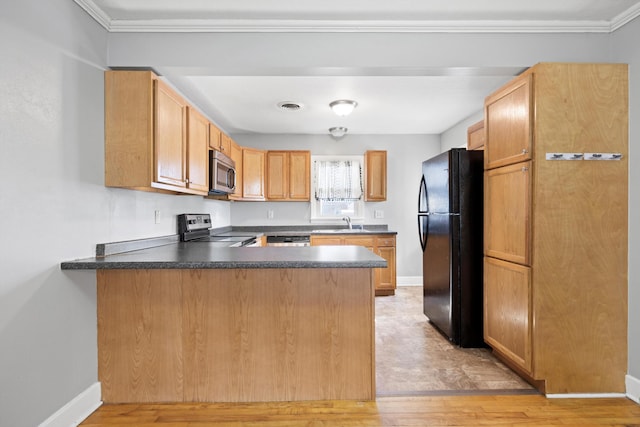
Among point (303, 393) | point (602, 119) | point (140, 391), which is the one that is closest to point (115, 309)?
A: point (140, 391)

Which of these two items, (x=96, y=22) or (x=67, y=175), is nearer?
(x=67, y=175)

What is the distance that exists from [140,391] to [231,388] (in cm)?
57

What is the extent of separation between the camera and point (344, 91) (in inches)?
135

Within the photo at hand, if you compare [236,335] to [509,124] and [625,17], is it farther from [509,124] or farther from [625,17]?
[625,17]

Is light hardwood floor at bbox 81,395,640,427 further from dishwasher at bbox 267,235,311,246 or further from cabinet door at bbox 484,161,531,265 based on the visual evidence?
dishwasher at bbox 267,235,311,246

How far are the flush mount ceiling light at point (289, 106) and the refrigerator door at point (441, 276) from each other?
193 centimetres

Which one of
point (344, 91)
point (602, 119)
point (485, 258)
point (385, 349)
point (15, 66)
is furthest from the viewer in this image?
point (344, 91)

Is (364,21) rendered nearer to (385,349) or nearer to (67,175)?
(67,175)

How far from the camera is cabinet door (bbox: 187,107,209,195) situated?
8.93ft

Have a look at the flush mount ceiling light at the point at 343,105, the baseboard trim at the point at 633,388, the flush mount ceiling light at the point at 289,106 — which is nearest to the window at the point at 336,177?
the flush mount ceiling light at the point at 289,106

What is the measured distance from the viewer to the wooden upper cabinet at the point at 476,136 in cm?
327

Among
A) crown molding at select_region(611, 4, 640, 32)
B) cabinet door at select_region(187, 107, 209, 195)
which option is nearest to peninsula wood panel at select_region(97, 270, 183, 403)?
cabinet door at select_region(187, 107, 209, 195)

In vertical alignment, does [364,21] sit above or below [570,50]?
above

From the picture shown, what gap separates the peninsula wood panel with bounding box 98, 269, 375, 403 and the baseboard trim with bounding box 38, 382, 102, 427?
0.06m
